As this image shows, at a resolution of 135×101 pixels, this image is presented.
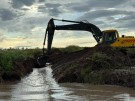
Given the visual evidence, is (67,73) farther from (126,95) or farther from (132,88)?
(126,95)

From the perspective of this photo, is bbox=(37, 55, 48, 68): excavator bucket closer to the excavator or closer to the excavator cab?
the excavator

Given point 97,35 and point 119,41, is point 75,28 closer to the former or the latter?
point 97,35

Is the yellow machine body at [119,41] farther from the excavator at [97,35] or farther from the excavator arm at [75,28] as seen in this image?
the excavator arm at [75,28]

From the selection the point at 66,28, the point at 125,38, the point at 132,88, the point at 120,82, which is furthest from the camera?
the point at 66,28

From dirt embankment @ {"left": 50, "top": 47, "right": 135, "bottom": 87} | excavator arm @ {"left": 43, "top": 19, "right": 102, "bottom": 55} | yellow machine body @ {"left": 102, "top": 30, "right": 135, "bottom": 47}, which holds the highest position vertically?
excavator arm @ {"left": 43, "top": 19, "right": 102, "bottom": 55}

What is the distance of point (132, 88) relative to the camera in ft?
61.0

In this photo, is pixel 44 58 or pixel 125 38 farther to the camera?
pixel 44 58

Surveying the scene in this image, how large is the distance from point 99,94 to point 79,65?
7.70 meters

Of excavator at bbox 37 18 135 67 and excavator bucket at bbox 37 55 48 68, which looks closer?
excavator at bbox 37 18 135 67

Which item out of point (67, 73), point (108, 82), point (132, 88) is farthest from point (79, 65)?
point (132, 88)

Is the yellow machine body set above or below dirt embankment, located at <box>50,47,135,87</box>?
above

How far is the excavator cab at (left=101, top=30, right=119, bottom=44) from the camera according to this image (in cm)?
3584

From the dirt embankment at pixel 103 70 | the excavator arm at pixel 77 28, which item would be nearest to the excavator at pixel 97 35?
the excavator arm at pixel 77 28

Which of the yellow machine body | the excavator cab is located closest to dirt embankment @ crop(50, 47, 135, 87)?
the yellow machine body
